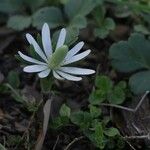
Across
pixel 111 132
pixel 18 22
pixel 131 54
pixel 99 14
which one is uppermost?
pixel 18 22

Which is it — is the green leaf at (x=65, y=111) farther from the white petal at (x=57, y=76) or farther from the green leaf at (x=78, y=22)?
the green leaf at (x=78, y=22)

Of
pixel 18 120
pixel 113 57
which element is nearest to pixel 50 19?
pixel 113 57

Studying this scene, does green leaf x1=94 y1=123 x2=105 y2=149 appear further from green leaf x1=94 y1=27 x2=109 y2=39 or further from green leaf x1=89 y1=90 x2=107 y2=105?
green leaf x1=94 y1=27 x2=109 y2=39

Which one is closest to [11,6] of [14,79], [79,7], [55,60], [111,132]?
[79,7]

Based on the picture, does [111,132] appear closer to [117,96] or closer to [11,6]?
[117,96]

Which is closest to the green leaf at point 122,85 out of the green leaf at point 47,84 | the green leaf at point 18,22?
the green leaf at point 47,84
